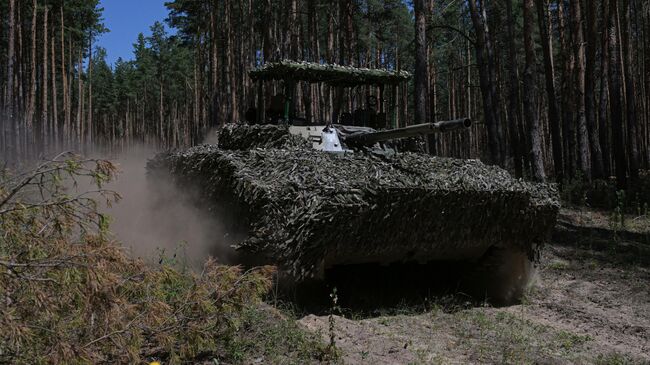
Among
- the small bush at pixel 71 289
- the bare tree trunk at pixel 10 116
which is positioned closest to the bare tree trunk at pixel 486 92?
the small bush at pixel 71 289

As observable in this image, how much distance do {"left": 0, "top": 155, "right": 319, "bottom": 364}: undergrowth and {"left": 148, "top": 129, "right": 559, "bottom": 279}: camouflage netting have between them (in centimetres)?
95

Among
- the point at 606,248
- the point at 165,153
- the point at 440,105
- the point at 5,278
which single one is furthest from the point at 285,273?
the point at 440,105

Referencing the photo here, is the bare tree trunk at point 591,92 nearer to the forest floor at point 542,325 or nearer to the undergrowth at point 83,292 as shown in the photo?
the forest floor at point 542,325

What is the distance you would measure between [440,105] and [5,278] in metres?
53.2

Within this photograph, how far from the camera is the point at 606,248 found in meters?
9.38

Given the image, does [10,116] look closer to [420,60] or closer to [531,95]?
[420,60]

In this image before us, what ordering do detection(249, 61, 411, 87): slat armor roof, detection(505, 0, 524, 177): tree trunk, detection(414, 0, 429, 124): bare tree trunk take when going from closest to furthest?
detection(249, 61, 411, 87): slat armor roof, detection(414, 0, 429, 124): bare tree trunk, detection(505, 0, 524, 177): tree trunk

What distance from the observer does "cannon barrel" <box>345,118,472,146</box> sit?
559 centimetres

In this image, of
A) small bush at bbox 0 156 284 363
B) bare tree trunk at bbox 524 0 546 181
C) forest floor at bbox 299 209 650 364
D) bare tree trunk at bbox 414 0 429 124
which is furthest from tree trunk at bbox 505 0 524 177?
small bush at bbox 0 156 284 363

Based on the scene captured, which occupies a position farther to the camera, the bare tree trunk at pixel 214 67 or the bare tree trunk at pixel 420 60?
the bare tree trunk at pixel 214 67

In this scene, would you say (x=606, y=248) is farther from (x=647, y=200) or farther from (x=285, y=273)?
(x=285, y=273)

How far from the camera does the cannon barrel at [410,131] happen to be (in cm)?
559

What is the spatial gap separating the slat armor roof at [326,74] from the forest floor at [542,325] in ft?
12.1

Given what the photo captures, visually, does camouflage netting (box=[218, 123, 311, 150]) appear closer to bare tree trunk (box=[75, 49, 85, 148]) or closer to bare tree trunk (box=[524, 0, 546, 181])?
bare tree trunk (box=[524, 0, 546, 181])
